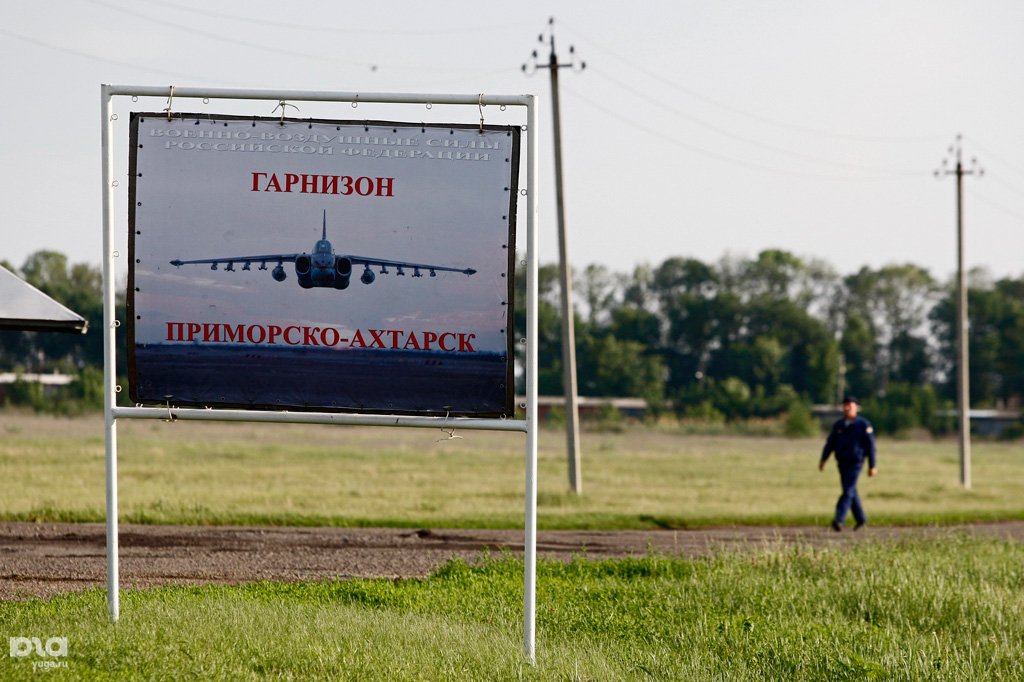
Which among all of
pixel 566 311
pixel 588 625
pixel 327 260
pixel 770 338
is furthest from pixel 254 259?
pixel 770 338

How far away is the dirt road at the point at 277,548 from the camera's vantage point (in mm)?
11703

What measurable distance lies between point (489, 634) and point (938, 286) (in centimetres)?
10793

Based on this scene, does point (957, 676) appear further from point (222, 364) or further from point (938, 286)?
point (938, 286)

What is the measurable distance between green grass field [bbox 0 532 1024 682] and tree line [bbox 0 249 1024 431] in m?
70.8

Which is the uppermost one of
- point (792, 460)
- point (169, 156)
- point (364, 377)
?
point (169, 156)

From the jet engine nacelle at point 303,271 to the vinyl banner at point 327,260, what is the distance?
0.02 m

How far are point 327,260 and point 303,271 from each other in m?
0.19

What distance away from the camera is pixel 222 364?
888 cm

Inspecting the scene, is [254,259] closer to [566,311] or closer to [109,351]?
[109,351]

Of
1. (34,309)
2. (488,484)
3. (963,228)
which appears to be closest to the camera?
(34,309)

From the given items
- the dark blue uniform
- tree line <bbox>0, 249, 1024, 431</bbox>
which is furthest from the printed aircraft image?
tree line <bbox>0, 249, 1024, 431</bbox>

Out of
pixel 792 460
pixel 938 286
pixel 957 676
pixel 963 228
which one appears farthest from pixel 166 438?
pixel 938 286

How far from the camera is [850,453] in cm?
1814

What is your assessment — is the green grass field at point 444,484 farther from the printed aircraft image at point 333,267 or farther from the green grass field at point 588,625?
the green grass field at point 588,625
